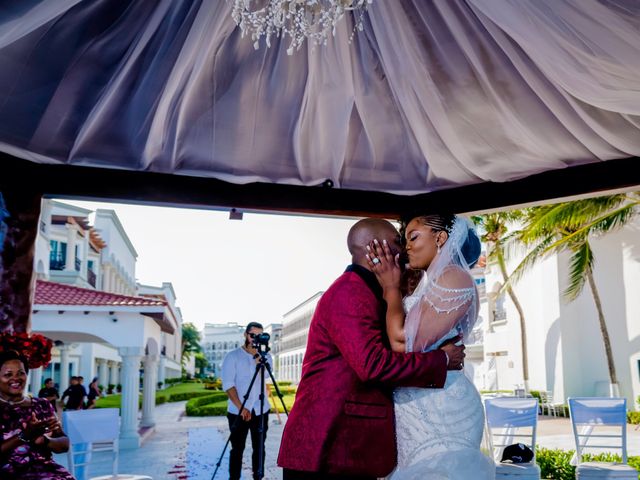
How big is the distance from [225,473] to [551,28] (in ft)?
26.6

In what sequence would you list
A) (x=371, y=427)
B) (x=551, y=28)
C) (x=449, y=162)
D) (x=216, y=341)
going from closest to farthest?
(x=371, y=427)
(x=551, y=28)
(x=449, y=162)
(x=216, y=341)

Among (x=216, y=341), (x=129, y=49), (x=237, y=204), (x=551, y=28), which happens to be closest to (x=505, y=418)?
(x=237, y=204)

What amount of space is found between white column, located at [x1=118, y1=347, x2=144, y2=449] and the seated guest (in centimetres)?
928

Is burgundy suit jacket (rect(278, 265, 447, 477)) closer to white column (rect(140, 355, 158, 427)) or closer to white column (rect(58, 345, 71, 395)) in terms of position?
white column (rect(140, 355, 158, 427))

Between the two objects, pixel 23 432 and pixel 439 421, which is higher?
pixel 439 421

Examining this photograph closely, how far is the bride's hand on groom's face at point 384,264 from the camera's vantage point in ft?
8.83

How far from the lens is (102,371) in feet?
131

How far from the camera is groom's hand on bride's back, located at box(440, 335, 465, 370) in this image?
2.64m

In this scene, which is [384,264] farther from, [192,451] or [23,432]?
[192,451]

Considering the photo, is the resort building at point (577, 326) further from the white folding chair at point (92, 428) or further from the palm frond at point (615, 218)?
the white folding chair at point (92, 428)

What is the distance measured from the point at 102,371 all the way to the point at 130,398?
29013 millimetres

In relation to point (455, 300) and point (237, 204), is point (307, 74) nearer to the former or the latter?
point (237, 204)

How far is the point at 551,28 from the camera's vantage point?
2932mm

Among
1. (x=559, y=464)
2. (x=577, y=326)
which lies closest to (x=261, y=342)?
(x=559, y=464)
